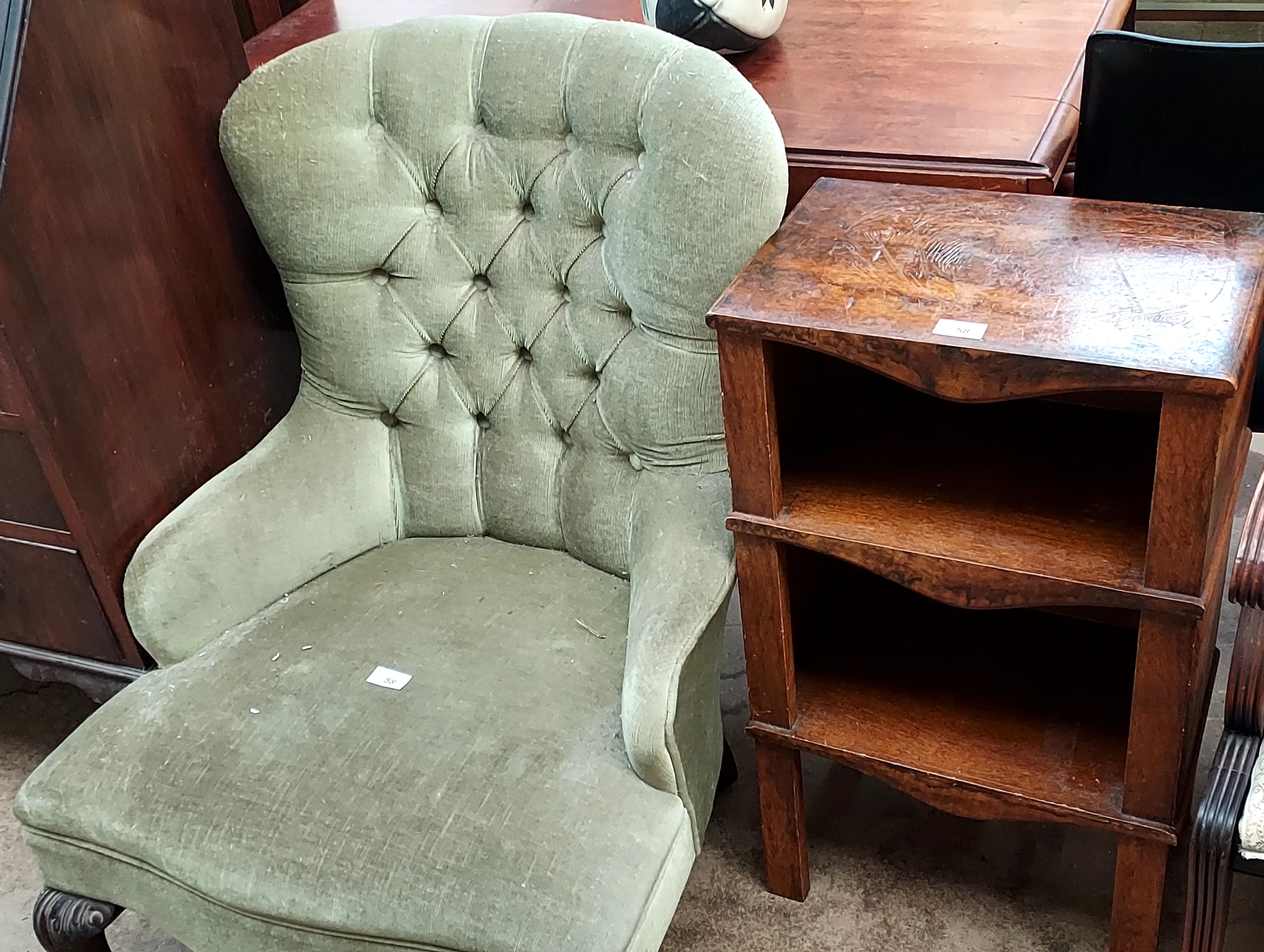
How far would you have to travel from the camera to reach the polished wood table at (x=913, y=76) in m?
1.51

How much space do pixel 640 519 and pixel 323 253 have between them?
0.50 meters

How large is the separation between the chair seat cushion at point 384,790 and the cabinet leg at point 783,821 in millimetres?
232

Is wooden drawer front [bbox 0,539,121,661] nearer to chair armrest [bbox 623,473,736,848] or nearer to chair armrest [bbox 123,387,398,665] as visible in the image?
chair armrest [bbox 123,387,398,665]

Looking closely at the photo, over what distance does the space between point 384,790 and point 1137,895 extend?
0.77 m

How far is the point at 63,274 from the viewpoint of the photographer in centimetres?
125

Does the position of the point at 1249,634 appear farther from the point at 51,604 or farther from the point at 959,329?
the point at 51,604

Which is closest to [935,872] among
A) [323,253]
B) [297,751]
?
[297,751]

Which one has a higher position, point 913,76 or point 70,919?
point 913,76

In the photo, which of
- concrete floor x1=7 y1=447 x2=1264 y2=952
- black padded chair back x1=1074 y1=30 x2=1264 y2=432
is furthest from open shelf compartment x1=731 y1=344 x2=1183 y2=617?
concrete floor x1=7 y1=447 x2=1264 y2=952

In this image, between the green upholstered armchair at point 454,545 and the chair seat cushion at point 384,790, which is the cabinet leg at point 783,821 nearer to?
the green upholstered armchair at point 454,545

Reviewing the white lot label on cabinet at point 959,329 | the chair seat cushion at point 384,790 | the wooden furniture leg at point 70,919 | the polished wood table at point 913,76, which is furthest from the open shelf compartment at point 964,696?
the wooden furniture leg at point 70,919

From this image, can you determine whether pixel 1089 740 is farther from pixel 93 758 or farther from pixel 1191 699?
pixel 93 758

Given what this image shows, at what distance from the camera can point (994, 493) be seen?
3.82 feet

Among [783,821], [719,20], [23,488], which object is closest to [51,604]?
[23,488]
